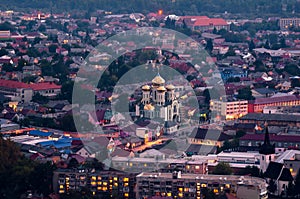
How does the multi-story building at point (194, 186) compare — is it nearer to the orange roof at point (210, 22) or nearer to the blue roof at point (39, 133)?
the blue roof at point (39, 133)

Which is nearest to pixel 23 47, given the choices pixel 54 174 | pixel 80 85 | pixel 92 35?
pixel 92 35

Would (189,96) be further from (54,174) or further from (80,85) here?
(54,174)

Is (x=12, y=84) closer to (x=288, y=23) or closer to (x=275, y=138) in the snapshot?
(x=275, y=138)

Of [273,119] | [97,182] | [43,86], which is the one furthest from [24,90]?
[97,182]

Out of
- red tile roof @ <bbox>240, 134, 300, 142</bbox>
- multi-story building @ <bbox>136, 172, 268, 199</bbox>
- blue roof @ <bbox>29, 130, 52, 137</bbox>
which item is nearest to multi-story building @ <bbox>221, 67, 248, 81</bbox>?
blue roof @ <bbox>29, 130, 52, 137</bbox>

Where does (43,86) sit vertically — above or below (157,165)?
above

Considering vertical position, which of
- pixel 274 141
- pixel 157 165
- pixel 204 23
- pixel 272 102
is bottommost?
pixel 157 165

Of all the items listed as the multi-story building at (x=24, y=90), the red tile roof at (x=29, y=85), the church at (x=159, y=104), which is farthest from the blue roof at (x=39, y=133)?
the red tile roof at (x=29, y=85)
